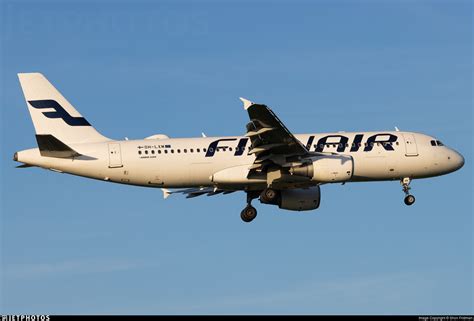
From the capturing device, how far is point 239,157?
64.7 metres

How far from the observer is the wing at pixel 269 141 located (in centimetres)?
5834

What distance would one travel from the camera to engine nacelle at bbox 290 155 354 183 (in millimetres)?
62594

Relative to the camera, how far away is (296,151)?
205ft

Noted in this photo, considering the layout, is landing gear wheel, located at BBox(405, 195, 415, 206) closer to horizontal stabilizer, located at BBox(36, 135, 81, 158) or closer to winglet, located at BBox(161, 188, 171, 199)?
winglet, located at BBox(161, 188, 171, 199)

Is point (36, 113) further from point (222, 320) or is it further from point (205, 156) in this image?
point (222, 320)

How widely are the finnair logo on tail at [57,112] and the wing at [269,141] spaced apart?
12.7 meters

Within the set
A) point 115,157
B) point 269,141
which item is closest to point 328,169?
point 269,141

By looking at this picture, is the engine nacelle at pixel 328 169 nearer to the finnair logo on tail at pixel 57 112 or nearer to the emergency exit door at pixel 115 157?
the emergency exit door at pixel 115 157

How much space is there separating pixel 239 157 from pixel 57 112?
13200 mm

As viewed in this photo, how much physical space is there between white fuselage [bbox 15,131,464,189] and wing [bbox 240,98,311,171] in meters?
2.11

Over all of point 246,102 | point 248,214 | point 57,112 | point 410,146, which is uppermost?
point 57,112

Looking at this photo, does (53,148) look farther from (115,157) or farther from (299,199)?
(299,199)

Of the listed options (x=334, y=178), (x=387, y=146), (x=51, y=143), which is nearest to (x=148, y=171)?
(x=51, y=143)

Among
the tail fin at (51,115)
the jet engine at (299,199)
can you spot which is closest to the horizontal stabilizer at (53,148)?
the tail fin at (51,115)
